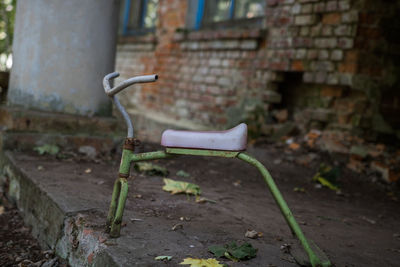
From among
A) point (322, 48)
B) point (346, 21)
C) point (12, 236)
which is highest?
point (346, 21)

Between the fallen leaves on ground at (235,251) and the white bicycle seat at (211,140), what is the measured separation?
376 mm

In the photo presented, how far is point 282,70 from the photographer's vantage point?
440 cm

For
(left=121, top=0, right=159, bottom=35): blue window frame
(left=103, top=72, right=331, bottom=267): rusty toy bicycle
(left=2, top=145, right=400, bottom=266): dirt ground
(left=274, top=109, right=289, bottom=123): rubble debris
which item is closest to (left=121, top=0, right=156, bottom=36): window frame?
(left=121, top=0, right=159, bottom=35): blue window frame

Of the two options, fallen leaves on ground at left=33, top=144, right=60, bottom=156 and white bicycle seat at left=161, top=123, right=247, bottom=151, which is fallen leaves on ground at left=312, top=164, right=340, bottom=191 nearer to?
fallen leaves on ground at left=33, top=144, right=60, bottom=156

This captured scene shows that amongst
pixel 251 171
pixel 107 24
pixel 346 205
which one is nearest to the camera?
pixel 346 205

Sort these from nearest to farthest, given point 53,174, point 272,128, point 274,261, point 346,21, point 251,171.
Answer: point 274,261 → point 53,174 → point 251,171 → point 346,21 → point 272,128

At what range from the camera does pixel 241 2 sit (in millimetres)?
5059

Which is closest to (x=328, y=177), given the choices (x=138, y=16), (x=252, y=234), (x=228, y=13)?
(x=252, y=234)

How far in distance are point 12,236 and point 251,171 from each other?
78.2 inches

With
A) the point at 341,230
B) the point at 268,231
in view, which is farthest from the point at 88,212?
the point at 341,230

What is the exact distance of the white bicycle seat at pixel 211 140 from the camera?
1435mm

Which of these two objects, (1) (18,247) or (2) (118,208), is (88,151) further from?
(2) (118,208)

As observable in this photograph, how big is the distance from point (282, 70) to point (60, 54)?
2.27 metres

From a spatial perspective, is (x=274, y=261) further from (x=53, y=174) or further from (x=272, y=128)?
(x=272, y=128)
